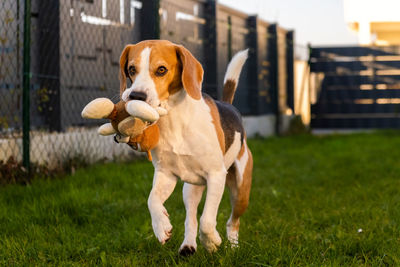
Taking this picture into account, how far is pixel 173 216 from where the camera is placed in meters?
3.98

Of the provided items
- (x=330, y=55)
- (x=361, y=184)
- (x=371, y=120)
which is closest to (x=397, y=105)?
(x=371, y=120)

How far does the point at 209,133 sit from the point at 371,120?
1203cm

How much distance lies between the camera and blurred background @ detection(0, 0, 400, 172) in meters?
5.58

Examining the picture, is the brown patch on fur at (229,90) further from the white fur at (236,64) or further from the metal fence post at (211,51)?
the metal fence post at (211,51)

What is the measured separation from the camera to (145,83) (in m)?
2.27

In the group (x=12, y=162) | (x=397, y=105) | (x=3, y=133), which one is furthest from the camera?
(x=397, y=105)

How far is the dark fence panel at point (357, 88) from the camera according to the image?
44.4 ft

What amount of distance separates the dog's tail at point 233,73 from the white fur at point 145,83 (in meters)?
1.11

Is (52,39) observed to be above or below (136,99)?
above

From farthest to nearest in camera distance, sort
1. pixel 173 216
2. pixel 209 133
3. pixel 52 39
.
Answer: pixel 52 39, pixel 173 216, pixel 209 133

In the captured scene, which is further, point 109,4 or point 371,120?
point 371,120

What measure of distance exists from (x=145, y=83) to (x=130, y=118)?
19cm

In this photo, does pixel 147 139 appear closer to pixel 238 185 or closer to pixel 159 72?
pixel 159 72

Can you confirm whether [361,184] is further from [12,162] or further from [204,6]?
[204,6]
